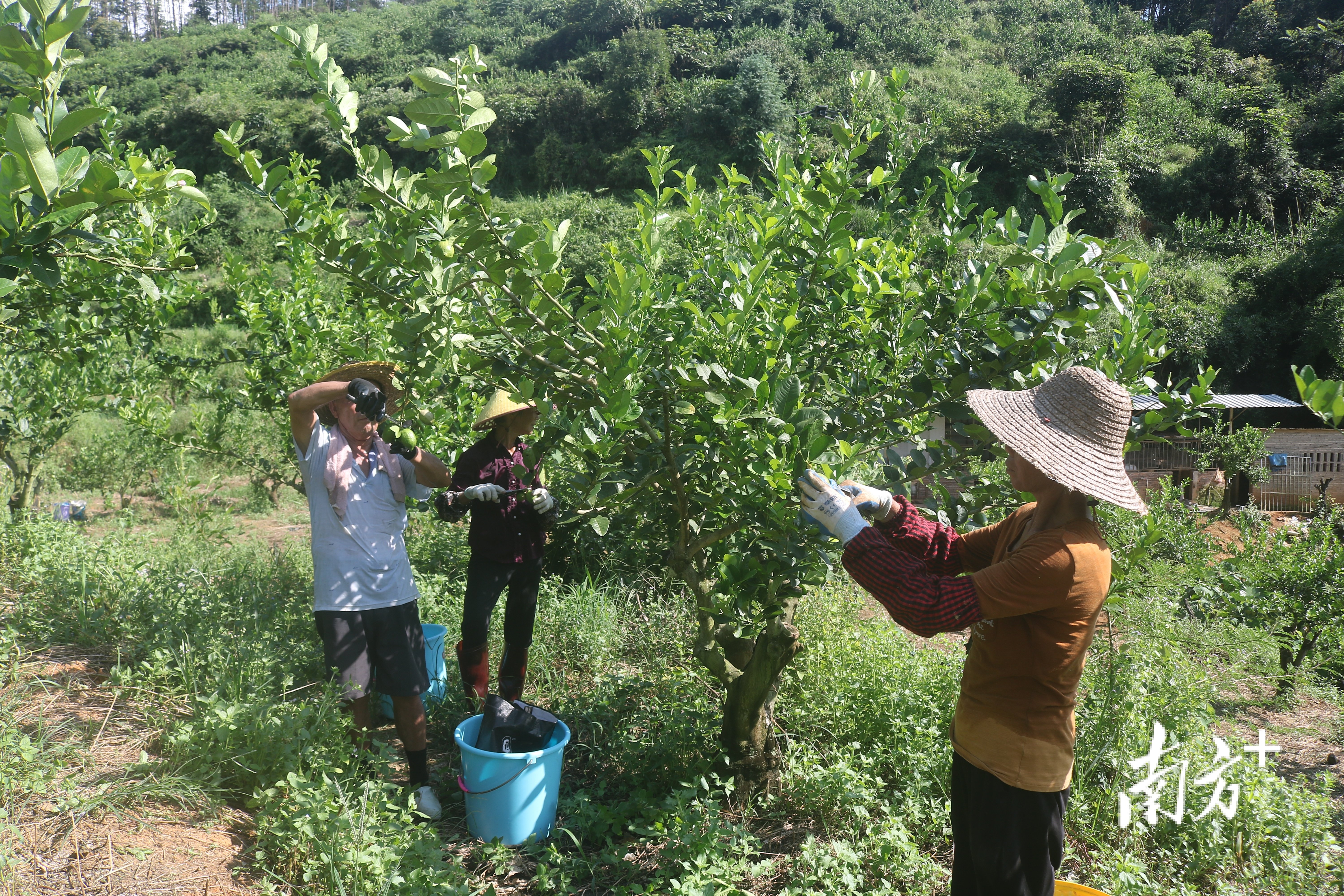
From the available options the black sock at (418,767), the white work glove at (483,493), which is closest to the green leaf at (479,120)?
the white work glove at (483,493)

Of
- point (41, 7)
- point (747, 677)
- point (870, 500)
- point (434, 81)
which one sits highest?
point (41, 7)

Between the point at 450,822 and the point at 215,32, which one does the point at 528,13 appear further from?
the point at 450,822

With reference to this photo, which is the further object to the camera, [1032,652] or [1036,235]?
[1036,235]

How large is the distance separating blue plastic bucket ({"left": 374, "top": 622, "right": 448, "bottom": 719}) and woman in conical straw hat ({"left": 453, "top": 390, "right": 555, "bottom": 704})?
283mm

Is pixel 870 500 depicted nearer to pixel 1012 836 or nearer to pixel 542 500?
pixel 1012 836

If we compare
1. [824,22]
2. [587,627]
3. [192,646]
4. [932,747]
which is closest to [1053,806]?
[932,747]

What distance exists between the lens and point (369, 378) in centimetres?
310

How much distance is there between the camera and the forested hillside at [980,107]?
17312mm

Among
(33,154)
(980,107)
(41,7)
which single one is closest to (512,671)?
(33,154)

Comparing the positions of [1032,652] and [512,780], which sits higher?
[1032,652]

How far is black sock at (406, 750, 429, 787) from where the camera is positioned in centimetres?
291

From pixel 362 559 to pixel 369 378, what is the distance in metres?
0.72

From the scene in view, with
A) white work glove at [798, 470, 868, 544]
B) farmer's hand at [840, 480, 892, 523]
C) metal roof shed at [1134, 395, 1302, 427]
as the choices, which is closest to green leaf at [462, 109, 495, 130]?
white work glove at [798, 470, 868, 544]

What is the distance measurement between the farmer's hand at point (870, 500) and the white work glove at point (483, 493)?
1.47 meters
